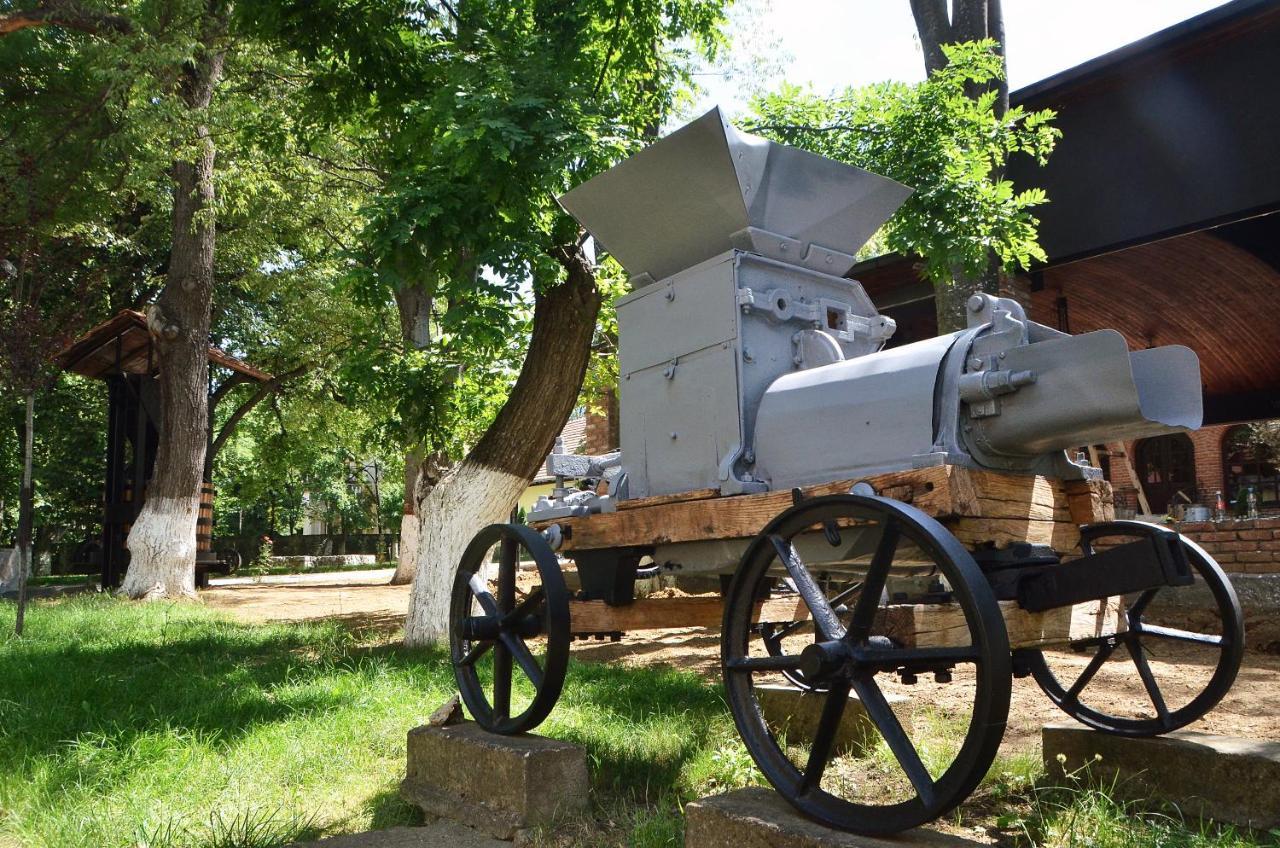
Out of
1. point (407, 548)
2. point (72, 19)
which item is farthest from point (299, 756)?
point (407, 548)

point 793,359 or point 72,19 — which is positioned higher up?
point 72,19

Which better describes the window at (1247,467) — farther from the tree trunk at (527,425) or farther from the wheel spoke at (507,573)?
the wheel spoke at (507,573)

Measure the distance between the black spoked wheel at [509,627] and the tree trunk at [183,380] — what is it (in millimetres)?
10977

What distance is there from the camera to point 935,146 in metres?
6.83

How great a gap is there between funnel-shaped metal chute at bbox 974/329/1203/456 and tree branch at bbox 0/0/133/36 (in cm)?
1314

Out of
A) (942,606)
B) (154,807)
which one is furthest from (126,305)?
(942,606)

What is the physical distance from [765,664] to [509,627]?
131cm

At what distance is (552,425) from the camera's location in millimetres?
7848

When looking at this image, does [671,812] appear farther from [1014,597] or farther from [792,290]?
[792,290]

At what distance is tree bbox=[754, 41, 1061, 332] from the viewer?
6.71 m

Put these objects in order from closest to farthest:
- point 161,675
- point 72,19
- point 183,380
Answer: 1. point 161,675
2. point 72,19
3. point 183,380

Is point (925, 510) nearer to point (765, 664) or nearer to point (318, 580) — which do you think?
point (765, 664)

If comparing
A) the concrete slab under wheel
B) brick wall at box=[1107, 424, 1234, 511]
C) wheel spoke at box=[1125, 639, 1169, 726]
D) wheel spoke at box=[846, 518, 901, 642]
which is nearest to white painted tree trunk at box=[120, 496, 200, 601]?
the concrete slab under wheel

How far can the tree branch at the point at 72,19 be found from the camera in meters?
12.1
